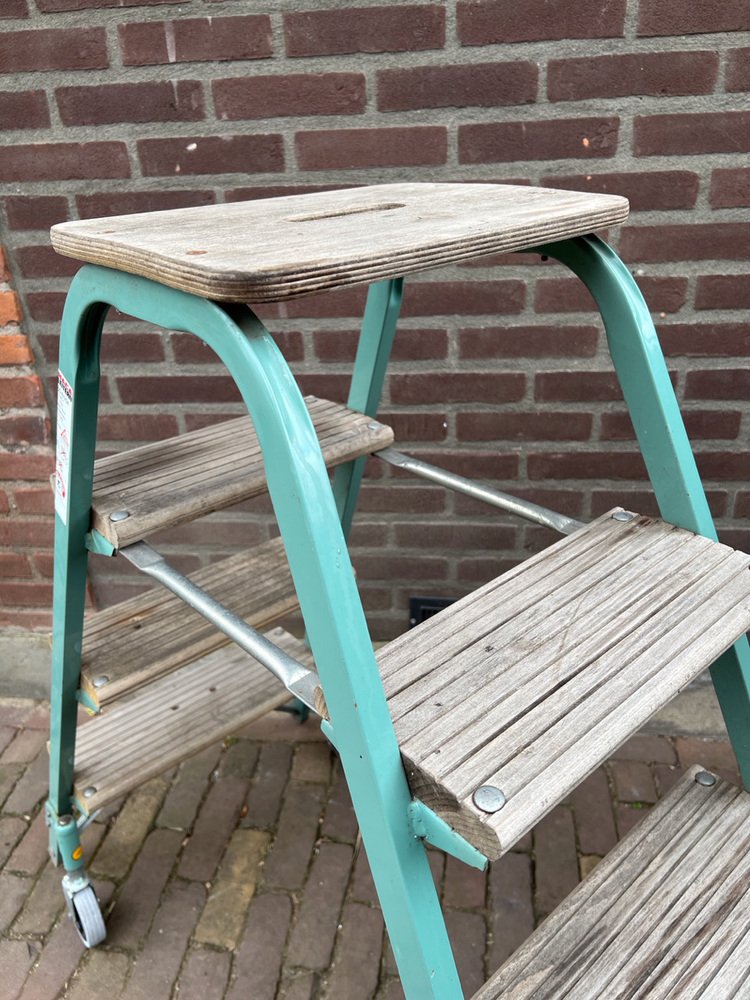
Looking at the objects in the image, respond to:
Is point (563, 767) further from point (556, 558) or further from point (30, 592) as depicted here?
point (30, 592)

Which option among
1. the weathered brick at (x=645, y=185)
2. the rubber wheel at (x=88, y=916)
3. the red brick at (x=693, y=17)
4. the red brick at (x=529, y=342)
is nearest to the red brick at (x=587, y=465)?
the red brick at (x=529, y=342)

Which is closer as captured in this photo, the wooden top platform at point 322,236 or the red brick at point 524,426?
the wooden top platform at point 322,236

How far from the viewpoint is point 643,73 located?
4.96 feet

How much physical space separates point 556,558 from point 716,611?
22cm

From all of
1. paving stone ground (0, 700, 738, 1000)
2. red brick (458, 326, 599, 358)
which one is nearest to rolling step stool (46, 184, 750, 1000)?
paving stone ground (0, 700, 738, 1000)

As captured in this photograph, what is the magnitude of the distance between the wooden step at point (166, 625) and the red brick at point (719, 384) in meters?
0.99

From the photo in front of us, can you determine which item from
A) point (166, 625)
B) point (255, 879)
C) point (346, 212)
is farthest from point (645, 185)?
point (255, 879)

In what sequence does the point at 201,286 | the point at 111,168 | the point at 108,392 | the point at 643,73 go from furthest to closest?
1. the point at 108,392
2. the point at 111,168
3. the point at 643,73
4. the point at 201,286

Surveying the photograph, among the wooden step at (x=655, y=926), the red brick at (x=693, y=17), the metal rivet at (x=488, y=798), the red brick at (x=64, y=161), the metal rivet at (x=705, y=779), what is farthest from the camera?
the red brick at (x=64, y=161)

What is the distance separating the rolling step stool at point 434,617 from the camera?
29.1 inches

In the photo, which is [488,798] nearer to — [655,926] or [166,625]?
[655,926]

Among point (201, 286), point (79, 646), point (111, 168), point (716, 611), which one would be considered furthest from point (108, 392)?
point (716, 611)

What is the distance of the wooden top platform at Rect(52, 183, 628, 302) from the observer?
71 centimetres

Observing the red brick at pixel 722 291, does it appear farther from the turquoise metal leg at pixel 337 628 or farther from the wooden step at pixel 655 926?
the turquoise metal leg at pixel 337 628
